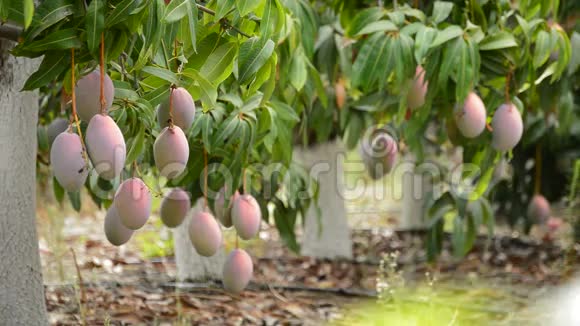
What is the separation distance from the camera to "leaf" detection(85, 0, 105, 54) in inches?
45.4

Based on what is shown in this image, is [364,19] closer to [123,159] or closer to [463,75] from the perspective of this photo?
[463,75]

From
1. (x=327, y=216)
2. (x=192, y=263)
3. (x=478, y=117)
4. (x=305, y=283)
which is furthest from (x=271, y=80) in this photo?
(x=327, y=216)

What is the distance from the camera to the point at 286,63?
185 cm

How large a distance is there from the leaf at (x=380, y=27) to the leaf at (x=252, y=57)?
56 cm

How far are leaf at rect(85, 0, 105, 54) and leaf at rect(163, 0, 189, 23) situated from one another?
4.1 inches

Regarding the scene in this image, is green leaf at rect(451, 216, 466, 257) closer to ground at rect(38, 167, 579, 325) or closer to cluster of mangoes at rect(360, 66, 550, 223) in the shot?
ground at rect(38, 167, 579, 325)

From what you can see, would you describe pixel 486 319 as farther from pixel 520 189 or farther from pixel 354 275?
pixel 520 189

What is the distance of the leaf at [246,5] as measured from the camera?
4.25 ft

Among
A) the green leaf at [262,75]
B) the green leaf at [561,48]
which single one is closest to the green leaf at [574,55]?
the green leaf at [561,48]

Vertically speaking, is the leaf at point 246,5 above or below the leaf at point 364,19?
below

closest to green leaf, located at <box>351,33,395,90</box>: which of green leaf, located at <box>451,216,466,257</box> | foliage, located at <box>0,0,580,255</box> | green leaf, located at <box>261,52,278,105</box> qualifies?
foliage, located at <box>0,0,580,255</box>

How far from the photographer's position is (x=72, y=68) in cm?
119

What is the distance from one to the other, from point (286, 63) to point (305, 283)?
4.88 feet

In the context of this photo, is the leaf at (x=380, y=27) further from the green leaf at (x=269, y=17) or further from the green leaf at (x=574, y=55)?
the green leaf at (x=574, y=55)
